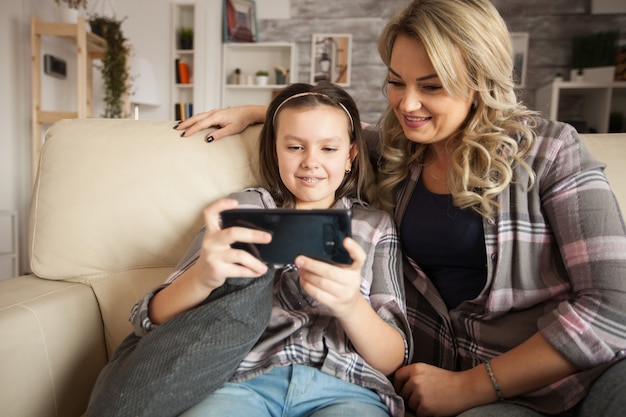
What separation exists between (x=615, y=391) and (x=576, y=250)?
237 mm

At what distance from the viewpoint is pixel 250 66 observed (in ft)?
14.3

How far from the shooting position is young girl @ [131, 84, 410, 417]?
0.74 metres

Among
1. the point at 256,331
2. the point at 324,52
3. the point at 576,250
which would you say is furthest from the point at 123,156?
the point at 324,52

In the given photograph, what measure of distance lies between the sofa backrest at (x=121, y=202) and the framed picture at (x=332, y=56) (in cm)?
312

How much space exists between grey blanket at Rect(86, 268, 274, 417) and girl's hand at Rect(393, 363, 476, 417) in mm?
324

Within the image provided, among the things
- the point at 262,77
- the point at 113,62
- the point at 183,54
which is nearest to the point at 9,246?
the point at 113,62

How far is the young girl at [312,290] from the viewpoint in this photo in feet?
2.44

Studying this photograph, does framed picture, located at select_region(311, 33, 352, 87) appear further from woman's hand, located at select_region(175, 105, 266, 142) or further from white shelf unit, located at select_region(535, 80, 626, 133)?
woman's hand, located at select_region(175, 105, 266, 142)

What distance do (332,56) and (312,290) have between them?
3.75m

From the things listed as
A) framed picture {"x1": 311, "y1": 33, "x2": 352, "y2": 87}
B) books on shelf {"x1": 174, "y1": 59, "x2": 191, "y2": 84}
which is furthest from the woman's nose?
books on shelf {"x1": 174, "y1": 59, "x2": 191, "y2": 84}

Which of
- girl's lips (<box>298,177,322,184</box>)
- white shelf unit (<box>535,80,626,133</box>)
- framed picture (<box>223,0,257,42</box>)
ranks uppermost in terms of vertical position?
framed picture (<box>223,0,257,42</box>)

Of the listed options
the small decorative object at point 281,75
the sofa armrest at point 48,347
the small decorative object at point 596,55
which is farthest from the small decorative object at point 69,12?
the small decorative object at point 596,55

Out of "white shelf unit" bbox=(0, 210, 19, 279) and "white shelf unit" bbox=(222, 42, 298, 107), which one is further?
"white shelf unit" bbox=(222, 42, 298, 107)

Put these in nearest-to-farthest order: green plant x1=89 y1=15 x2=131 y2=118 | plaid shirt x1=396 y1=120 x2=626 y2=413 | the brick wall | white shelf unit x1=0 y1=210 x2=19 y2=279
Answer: plaid shirt x1=396 y1=120 x2=626 y2=413, white shelf unit x1=0 y1=210 x2=19 y2=279, green plant x1=89 y1=15 x2=131 y2=118, the brick wall
